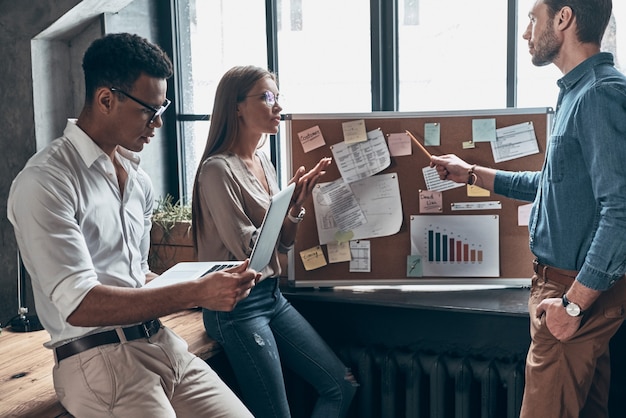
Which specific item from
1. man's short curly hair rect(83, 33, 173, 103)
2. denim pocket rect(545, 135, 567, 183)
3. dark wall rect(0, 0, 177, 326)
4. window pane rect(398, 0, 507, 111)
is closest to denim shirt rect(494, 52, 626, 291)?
denim pocket rect(545, 135, 567, 183)

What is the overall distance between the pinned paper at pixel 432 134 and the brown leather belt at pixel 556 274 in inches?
32.6

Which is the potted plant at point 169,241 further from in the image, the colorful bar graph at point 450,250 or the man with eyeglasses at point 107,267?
the man with eyeglasses at point 107,267

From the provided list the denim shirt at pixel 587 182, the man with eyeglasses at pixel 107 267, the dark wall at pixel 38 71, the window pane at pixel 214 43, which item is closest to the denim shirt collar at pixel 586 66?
the denim shirt at pixel 587 182

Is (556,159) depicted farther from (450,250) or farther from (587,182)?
(450,250)

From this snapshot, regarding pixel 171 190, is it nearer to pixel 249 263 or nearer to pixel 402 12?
pixel 402 12

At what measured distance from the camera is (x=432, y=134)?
2.84 metres

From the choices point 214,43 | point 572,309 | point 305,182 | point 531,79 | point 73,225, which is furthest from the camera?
point 214,43

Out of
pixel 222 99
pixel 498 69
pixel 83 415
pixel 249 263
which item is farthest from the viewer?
pixel 498 69

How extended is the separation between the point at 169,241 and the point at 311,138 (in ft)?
2.86

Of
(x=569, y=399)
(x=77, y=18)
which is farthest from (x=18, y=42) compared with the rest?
(x=569, y=399)

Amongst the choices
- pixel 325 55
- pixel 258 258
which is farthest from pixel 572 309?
pixel 325 55

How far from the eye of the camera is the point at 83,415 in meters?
1.79

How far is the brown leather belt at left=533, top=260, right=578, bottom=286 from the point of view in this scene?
6.66ft

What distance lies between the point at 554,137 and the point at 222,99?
1.16 meters
